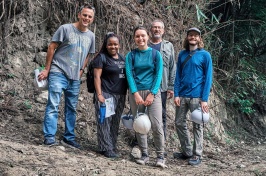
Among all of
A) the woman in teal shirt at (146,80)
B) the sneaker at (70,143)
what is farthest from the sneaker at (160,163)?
the sneaker at (70,143)

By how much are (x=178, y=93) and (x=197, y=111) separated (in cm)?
44

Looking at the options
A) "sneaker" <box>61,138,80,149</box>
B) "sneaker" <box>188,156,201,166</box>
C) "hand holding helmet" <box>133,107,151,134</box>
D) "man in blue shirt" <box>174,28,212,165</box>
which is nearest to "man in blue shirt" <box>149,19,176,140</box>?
"man in blue shirt" <box>174,28,212,165</box>

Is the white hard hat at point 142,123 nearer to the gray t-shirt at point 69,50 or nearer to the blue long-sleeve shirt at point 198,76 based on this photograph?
the blue long-sleeve shirt at point 198,76

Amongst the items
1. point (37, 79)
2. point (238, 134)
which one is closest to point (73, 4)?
point (37, 79)

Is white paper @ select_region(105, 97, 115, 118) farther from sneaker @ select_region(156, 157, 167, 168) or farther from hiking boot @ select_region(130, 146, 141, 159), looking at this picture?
sneaker @ select_region(156, 157, 167, 168)

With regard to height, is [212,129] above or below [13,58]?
below

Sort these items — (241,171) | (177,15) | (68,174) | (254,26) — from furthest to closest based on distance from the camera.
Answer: (254,26) < (177,15) < (241,171) < (68,174)

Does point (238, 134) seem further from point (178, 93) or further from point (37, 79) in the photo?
point (37, 79)

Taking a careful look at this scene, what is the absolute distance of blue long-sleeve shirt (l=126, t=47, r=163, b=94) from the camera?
14.8 ft

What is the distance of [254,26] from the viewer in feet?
31.5

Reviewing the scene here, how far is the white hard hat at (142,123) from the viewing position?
4.41 metres

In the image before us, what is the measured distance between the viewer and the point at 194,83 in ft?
16.2

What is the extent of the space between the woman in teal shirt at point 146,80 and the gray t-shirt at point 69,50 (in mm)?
695

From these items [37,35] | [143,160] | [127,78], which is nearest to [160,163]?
[143,160]
